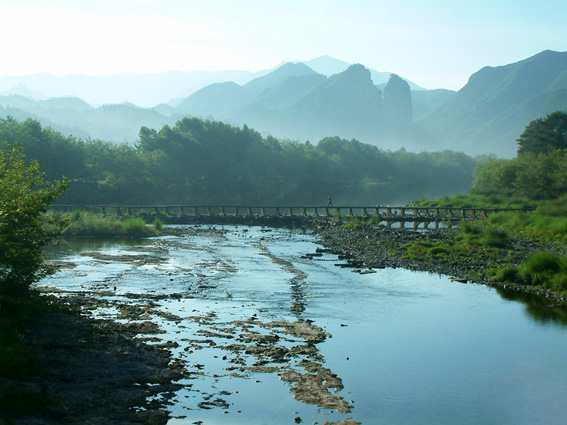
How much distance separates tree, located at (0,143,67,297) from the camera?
19609mm

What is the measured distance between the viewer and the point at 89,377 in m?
15.8

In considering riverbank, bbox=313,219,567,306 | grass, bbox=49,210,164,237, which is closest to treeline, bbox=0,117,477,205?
grass, bbox=49,210,164,237

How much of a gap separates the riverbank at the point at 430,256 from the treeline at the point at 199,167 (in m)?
45.4

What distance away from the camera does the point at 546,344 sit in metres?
21.1

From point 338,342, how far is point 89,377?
28.0 ft

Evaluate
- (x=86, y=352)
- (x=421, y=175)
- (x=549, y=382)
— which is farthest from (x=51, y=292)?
(x=421, y=175)

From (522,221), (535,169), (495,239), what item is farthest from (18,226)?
(535,169)

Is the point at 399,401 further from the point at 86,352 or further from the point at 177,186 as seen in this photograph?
the point at 177,186

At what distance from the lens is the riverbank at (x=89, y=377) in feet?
44.7

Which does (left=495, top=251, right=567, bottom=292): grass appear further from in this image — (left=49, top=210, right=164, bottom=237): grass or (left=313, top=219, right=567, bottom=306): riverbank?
(left=49, top=210, right=164, bottom=237): grass

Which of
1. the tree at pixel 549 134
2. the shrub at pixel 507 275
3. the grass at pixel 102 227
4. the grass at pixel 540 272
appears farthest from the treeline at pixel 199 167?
the grass at pixel 540 272

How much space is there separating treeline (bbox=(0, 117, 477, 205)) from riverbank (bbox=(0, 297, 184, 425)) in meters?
64.5

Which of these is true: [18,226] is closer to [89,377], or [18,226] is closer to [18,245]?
[18,245]

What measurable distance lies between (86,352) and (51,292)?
33.2 ft
